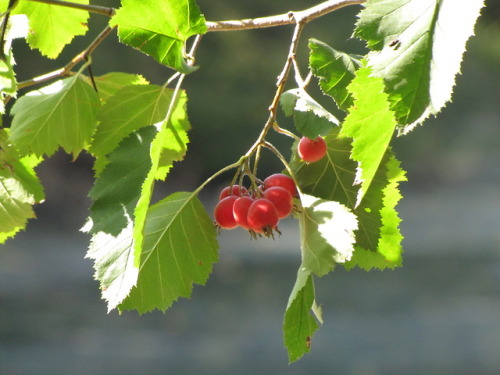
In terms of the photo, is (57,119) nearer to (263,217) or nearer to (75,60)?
(75,60)

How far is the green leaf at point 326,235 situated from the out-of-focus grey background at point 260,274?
3.45m

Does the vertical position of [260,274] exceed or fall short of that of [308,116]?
it falls short

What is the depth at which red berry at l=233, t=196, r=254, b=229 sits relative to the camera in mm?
374

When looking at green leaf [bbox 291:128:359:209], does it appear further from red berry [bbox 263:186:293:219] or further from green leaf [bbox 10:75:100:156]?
green leaf [bbox 10:75:100:156]

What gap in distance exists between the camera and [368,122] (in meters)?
0.29

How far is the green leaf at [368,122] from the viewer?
28 cm

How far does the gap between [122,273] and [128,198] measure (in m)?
0.04

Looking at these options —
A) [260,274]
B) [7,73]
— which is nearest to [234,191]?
[7,73]

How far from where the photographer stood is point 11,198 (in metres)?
0.44

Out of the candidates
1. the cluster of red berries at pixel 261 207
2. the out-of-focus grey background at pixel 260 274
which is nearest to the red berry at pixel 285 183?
the cluster of red berries at pixel 261 207

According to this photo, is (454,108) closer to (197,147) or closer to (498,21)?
(498,21)

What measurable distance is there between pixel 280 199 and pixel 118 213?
73mm

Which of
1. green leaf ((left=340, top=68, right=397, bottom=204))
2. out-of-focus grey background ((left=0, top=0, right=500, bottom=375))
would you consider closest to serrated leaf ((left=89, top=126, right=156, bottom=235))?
green leaf ((left=340, top=68, right=397, bottom=204))

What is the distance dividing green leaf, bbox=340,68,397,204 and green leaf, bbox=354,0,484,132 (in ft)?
0.10
